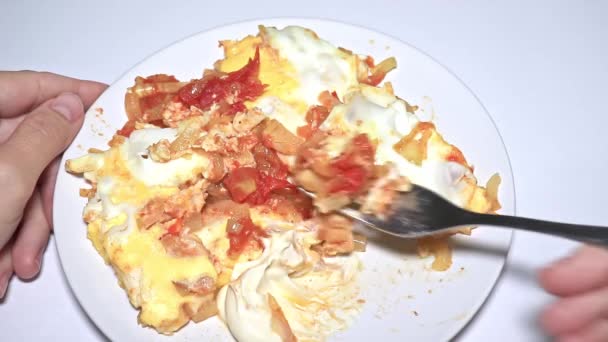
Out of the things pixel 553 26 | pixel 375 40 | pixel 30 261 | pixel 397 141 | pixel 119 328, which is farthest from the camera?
pixel 553 26

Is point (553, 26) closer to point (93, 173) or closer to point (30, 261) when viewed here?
point (93, 173)

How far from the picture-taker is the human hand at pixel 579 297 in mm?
1526

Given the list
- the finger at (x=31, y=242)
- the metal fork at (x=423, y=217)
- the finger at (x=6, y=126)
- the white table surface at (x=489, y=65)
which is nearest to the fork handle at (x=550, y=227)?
the metal fork at (x=423, y=217)

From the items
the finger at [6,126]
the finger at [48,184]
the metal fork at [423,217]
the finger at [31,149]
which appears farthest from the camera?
the finger at [6,126]

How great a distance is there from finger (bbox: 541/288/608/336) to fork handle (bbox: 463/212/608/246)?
0.15m

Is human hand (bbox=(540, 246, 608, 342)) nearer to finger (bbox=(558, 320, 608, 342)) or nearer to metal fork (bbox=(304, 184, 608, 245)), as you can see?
finger (bbox=(558, 320, 608, 342))

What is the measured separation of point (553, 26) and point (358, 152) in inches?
62.7

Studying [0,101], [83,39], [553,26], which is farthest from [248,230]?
[553,26]

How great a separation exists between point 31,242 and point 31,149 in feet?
1.38

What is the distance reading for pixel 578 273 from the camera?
1.59m

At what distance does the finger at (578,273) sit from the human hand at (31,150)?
1753mm

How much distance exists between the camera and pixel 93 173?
230 cm

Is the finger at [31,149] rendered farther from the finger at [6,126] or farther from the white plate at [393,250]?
the finger at [6,126]

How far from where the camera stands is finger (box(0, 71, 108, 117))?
106 inches
